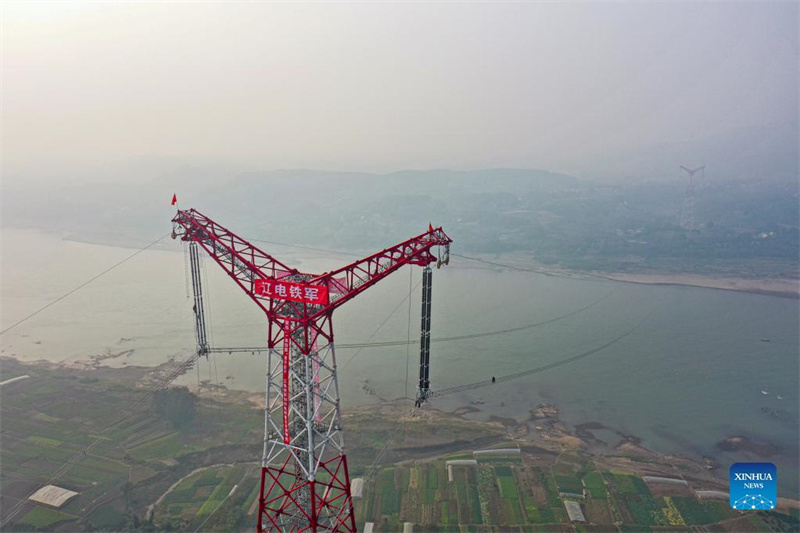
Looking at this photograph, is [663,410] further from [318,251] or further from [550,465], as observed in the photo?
[318,251]

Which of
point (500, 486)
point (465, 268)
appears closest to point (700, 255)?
point (465, 268)

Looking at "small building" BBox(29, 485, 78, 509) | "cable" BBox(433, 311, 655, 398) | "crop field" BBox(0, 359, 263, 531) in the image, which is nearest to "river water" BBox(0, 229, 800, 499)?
"cable" BBox(433, 311, 655, 398)

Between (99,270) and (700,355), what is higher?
(99,270)

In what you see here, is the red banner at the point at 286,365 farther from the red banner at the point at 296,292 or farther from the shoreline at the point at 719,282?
the shoreline at the point at 719,282

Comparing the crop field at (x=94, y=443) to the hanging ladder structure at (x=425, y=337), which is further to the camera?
the crop field at (x=94, y=443)

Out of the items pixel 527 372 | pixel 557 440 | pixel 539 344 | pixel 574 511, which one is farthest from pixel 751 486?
pixel 539 344

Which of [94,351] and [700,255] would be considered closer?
[94,351]

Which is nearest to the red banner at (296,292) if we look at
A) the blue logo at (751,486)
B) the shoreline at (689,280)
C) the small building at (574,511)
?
the blue logo at (751,486)
